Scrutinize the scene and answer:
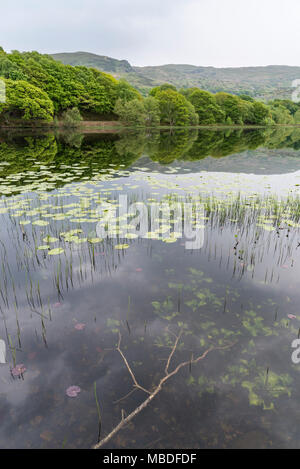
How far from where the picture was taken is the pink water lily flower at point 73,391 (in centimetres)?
338

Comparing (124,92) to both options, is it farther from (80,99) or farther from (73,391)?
(73,391)

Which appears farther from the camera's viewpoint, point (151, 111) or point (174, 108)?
point (174, 108)

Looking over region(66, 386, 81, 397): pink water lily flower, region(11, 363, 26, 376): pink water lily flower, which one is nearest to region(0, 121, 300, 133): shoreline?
region(11, 363, 26, 376): pink water lily flower

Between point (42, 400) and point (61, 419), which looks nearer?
point (61, 419)

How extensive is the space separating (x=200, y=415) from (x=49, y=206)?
918cm

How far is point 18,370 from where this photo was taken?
144 inches

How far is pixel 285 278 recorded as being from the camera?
19.9 feet

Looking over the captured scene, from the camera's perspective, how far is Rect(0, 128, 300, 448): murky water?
306cm

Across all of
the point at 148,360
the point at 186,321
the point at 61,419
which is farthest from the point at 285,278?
the point at 61,419

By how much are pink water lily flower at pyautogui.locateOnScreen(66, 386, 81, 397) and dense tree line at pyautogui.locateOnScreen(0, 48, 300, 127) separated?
5591cm

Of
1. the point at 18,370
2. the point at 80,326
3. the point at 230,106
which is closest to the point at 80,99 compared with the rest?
the point at 230,106

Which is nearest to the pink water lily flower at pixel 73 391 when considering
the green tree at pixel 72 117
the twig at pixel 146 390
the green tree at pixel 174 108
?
the twig at pixel 146 390

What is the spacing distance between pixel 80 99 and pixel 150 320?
76.9 m

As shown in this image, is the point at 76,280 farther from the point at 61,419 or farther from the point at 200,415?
the point at 200,415
